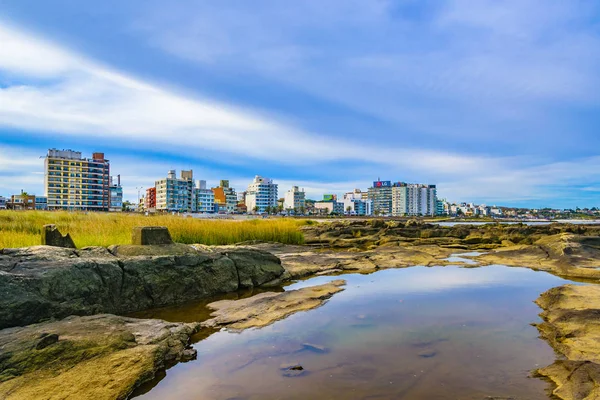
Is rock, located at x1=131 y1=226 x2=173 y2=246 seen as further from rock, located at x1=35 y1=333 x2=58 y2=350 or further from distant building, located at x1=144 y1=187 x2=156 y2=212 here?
distant building, located at x1=144 y1=187 x2=156 y2=212

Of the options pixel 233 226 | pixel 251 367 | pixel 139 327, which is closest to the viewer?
pixel 251 367

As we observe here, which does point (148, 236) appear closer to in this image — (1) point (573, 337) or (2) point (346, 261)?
(2) point (346, 261)

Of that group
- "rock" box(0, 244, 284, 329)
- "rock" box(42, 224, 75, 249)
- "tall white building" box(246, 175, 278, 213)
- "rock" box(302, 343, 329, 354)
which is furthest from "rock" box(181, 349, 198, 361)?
"tall white building" box(246, 175, 278, 213)

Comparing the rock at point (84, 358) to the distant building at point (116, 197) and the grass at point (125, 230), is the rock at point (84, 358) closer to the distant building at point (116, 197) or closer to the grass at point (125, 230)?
the grass at point (125, 230)

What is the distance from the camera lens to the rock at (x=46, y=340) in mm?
5194

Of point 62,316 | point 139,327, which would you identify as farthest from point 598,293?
point 62,316

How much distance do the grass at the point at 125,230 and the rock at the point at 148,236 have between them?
2.54 meters

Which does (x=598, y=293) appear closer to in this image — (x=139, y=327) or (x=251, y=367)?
(x=251, y=367)

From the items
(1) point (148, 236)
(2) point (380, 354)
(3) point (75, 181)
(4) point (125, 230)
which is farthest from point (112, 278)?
(3) point (75, 181)

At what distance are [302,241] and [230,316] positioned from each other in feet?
58.6

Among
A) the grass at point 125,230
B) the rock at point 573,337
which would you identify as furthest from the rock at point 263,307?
the grass at point 125,230

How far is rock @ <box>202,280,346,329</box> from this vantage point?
26.2 ft

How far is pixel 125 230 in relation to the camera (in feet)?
54.5

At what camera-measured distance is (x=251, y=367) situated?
574cm
